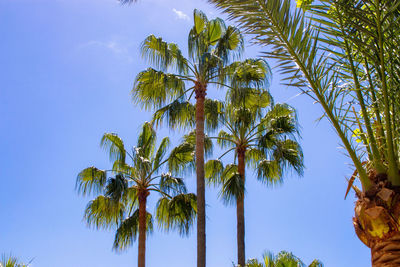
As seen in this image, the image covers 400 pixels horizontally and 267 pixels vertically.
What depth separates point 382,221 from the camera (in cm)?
450

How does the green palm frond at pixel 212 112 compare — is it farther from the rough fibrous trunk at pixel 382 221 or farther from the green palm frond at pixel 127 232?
the rough fibrous trunk at pixel 382 221

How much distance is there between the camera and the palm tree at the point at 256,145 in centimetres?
1482

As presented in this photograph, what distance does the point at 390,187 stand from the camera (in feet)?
15.1

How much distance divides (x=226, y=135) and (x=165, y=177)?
10.8ft

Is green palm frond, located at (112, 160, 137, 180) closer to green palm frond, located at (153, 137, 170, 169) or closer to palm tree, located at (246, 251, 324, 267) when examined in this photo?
green palm frond, located at (153, 137, 170, 169)

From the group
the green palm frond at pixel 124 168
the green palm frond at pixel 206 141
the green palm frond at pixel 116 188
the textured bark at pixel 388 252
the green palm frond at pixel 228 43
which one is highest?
the green palm frond at pixel 228 43

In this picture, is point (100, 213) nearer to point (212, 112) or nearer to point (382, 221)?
point (212, 112)

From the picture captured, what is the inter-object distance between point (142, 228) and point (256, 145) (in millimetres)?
4494

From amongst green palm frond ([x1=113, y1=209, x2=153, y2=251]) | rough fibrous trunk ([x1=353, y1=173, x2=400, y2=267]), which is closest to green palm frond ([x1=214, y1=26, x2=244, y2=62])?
green palm frond ([x1=113, y1=209, x2=153, y2=251])

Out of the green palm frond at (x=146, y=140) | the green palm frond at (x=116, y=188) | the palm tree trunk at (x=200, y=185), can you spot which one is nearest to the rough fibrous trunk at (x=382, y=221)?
the palm tree trunk at (x=200, y=185)

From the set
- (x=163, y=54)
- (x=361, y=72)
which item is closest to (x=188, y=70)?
(x=163, y=54)

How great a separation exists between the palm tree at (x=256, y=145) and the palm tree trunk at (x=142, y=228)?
8.62 feet

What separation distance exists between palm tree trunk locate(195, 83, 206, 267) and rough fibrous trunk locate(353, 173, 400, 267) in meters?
8.02

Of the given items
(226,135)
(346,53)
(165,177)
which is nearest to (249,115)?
(226,135)
